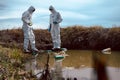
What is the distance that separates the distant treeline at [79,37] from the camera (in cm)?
1704

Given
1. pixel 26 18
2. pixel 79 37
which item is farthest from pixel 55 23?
pixel 79 37

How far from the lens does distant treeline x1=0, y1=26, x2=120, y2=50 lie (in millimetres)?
17038

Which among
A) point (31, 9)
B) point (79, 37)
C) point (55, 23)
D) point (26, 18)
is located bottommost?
point (79, 37)

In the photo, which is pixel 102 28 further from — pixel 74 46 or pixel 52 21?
pixel 52 21

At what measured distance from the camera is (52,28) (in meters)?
12.5

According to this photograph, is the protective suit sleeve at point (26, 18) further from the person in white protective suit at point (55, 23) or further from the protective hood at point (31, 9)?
the person in white protective suit at point (55, 23)

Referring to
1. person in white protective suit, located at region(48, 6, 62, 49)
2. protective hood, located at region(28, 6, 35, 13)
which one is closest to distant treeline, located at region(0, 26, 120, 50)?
person in white protective suit, located at region(48, 6, 62, 49)

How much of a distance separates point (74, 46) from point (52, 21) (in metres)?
6.13

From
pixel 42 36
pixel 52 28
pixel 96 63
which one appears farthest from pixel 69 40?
pixel 96 63

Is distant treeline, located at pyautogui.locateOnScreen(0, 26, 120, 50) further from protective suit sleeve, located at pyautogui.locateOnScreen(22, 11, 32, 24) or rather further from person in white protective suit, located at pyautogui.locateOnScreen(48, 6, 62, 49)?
protective suit sleeve, located at pyautogui.locateOnScreen(22, 11, 32, 24)

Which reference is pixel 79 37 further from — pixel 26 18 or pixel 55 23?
pixel 26 18

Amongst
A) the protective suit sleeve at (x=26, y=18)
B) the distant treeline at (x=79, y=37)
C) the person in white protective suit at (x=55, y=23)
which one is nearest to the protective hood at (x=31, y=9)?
the protective suit sleeve at (x=26, y=18)

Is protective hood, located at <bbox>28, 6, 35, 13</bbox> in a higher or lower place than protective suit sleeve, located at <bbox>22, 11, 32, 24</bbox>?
higher

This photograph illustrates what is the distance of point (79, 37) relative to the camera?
18438mm
